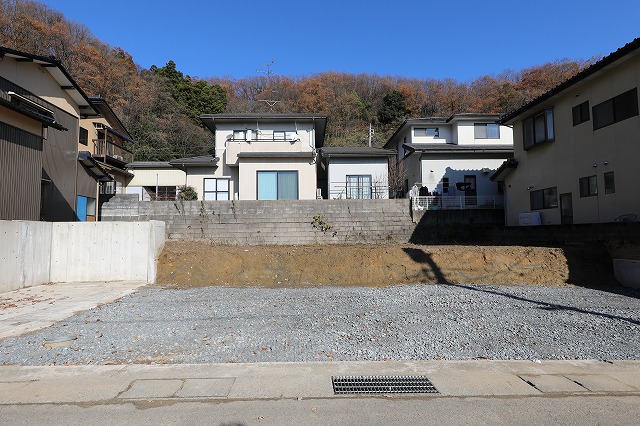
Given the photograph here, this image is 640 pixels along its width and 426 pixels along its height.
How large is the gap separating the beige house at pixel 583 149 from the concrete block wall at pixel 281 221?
5.58m

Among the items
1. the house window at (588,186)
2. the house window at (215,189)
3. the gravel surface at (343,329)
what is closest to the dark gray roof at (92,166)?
the house window at (215,189)

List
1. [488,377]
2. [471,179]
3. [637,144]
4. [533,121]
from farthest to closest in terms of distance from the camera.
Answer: [471,179]
[533,121]
[637,144]
[488,377]

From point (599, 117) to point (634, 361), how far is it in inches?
441

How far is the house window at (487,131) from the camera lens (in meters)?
23.9

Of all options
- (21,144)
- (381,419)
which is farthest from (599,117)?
(21,144)

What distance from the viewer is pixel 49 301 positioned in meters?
8.33

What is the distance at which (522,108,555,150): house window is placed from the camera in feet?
49.2

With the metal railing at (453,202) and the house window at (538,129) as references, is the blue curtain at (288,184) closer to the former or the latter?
the metal railing at (453,202)

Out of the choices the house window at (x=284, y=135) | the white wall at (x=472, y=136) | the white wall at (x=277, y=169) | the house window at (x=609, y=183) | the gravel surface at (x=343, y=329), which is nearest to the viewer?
the gravel surface at (x=343, y=329)

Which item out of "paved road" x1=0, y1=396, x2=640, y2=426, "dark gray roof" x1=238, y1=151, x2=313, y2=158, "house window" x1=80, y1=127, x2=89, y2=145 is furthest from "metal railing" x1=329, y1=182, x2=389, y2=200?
"paved road" x1=0, y1=396, x2=640, y2=426

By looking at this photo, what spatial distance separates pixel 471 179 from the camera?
21.8 meters

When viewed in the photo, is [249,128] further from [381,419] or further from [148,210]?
[381,419]

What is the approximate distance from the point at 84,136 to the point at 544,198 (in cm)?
2147

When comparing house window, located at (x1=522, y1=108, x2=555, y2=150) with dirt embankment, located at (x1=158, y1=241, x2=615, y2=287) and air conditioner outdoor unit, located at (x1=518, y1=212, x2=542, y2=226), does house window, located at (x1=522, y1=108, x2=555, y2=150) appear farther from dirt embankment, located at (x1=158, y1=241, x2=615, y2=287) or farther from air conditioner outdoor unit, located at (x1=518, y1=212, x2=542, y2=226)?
dirt embankment, located at (x1=158, y1=241, x2=615, y2=287)
